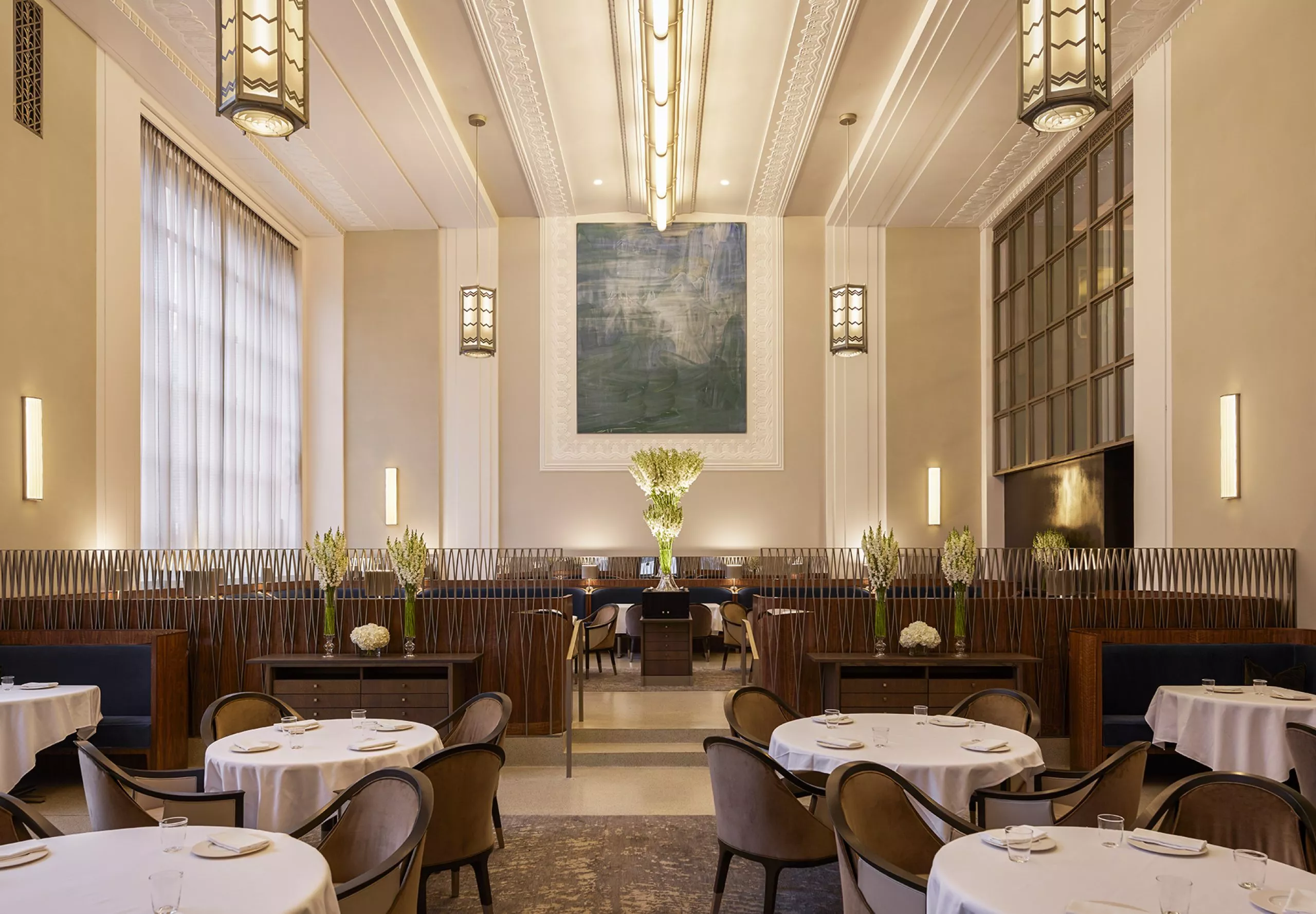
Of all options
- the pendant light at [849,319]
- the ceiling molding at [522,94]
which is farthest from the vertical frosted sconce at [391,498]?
the pendant light at [849,319]

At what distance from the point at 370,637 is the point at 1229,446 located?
623 cm

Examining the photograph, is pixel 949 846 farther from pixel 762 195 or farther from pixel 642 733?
pixel 762 195

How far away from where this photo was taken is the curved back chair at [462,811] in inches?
145

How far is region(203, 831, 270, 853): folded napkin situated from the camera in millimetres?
2652

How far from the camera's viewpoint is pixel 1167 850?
2672mm

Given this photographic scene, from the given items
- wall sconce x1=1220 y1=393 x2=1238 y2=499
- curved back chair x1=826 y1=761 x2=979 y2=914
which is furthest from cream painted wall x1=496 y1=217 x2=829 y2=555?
curved back chair x1=826 y1=761 x2=979 y2=914

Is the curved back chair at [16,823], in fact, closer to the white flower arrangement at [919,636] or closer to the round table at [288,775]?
the round table at [288,775]

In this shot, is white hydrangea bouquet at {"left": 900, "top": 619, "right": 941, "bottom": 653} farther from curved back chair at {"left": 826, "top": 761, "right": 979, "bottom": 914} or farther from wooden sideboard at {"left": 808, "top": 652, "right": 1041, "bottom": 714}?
curved back chair at {"left": 826, "top": 761, "right": 979, "bottom": 914}

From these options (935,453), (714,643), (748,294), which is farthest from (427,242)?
(935,453)

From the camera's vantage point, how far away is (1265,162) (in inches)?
263

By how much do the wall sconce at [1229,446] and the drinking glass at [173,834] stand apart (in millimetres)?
7006

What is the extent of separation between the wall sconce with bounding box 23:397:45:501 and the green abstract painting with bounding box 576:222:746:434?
23.9ft

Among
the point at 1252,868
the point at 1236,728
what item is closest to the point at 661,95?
the point at 1236,728

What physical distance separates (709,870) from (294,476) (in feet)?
31.3
